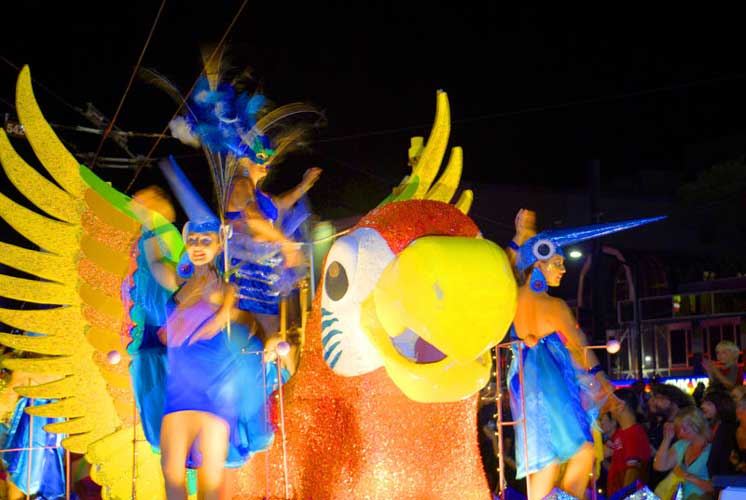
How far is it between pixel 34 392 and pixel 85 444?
0.37 m

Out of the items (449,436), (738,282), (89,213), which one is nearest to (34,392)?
(89,213)

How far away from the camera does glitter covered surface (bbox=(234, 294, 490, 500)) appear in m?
3.39

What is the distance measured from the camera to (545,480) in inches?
167

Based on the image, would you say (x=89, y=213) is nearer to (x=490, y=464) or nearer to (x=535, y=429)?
(x=535, y=429)

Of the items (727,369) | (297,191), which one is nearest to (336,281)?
(297,191)

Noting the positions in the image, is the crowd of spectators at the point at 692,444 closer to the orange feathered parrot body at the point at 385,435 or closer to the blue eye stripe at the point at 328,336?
the orange feathered parrot body at the point at 385,435

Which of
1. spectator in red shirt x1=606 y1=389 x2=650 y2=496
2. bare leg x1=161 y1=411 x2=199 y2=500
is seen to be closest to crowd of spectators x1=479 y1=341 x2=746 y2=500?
spectator in red shirt x1=606 y1=389 x2=650 y2=496

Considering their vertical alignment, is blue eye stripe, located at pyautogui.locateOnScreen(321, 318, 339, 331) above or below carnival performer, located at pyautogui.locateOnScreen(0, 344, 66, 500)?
above

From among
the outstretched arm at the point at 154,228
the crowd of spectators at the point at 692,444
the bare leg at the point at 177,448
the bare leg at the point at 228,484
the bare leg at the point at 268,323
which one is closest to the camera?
the bare leg at the point at 177,448

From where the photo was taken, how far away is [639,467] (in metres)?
5.82

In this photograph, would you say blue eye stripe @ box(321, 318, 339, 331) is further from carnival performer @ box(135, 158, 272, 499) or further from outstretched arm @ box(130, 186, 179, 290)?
outstretched arm @ box(130, 186, 179, 290)

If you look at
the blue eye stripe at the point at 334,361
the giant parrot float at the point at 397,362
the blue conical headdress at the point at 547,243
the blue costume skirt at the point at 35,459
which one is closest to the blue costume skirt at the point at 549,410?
the blue conical headdress at the point at 547,243

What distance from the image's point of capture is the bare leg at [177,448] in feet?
11.8

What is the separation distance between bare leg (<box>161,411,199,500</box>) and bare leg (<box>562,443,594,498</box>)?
5.77 feet
